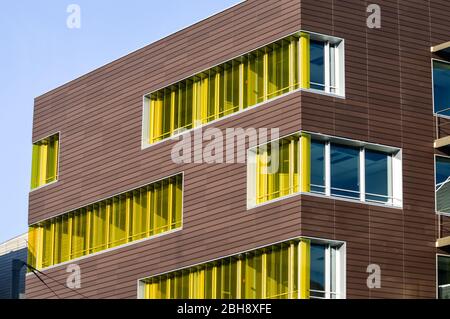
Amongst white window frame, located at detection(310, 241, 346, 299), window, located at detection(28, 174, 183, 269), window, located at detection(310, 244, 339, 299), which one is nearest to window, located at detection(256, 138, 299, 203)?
window, located at detection(310, 244, 339, 299)

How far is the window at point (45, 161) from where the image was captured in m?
59.3

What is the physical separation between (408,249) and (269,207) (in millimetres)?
5625

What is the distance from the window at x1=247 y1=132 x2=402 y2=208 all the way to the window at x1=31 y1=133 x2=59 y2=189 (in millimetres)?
15686

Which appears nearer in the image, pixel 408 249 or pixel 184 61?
pixel 408 249

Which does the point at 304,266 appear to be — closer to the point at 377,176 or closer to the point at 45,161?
the point at 377,176

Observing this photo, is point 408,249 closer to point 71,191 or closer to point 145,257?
point 145,257

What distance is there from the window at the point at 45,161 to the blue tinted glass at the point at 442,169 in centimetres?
2025

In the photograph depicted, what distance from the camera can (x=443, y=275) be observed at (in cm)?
4669

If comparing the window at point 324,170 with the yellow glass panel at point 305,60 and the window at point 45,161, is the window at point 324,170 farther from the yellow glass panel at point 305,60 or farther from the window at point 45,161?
the window at point 45,161

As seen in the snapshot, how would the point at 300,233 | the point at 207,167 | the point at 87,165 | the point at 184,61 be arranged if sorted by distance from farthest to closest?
1. the point at 87,165
2. the point at 184,61
3. the point at 207,167
4. the point at 300,233

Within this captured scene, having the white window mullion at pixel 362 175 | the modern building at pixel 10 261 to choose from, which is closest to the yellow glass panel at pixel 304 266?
the white window mullion at pixel 362 175

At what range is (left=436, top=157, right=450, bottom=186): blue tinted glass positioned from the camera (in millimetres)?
47438

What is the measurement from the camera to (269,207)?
45125mm

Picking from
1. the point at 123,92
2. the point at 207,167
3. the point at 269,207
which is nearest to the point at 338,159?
the point at 269,207
